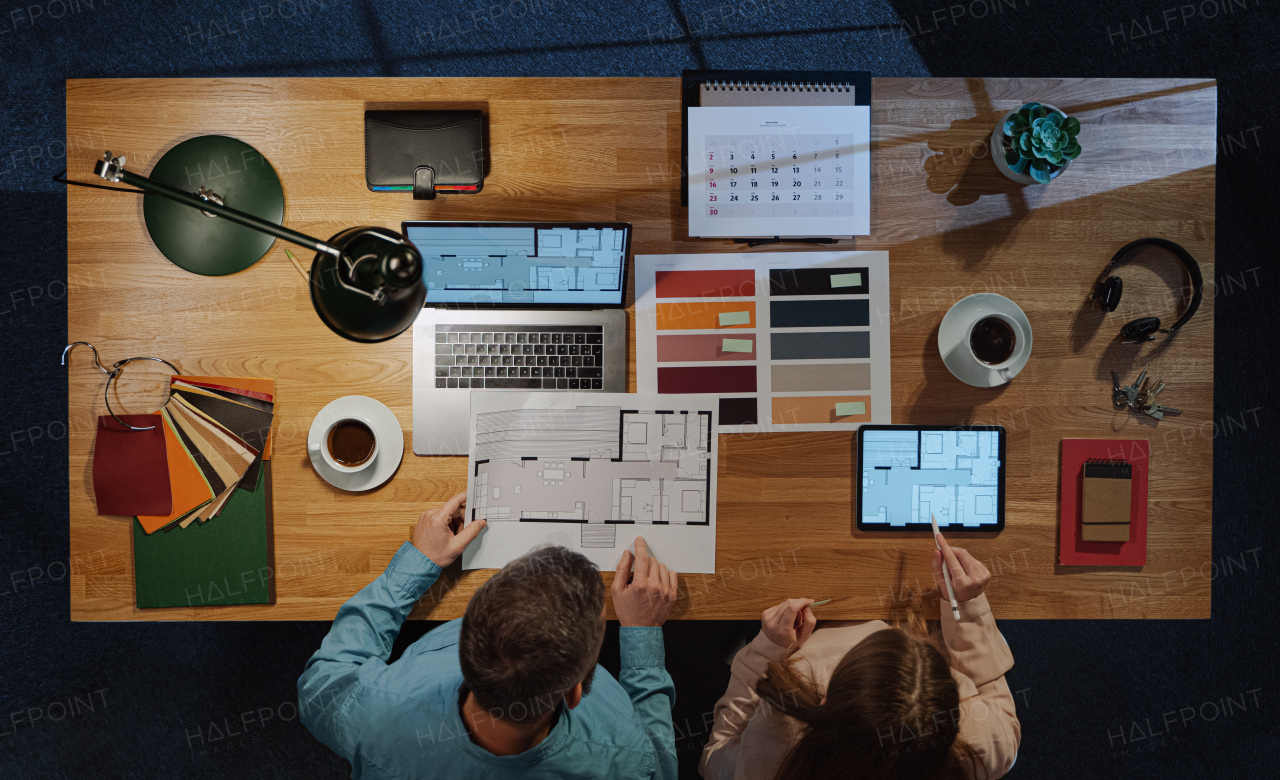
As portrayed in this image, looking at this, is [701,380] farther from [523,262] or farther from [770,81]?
[770,81]

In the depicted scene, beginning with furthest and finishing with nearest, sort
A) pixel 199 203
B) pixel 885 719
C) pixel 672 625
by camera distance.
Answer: pixel 672 625 < pixel 885 719 < pixel 199 203

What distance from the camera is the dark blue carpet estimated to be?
1.94m

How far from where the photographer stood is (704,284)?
139 centimetres

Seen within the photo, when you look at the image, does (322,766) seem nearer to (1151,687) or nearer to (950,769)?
(950,769)

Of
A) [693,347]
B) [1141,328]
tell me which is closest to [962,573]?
[1141,328]

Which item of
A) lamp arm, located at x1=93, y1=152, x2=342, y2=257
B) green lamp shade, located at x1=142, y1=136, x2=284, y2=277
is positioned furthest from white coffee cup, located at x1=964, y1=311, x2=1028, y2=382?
green lamp shade, located at x1=142, y1=136, x2=284, y2=277

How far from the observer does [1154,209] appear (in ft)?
4.64

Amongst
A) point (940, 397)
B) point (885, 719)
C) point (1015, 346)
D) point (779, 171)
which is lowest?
point (885, 719)

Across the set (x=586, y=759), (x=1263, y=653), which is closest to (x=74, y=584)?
(x=586, y=759)

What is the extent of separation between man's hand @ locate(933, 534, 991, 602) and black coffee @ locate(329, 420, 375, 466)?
118 centimetres

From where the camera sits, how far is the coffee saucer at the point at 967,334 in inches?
51.9

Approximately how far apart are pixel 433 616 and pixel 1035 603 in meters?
1.25

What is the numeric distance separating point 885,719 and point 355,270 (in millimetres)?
1125

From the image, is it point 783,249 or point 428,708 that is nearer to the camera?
point 428,708
